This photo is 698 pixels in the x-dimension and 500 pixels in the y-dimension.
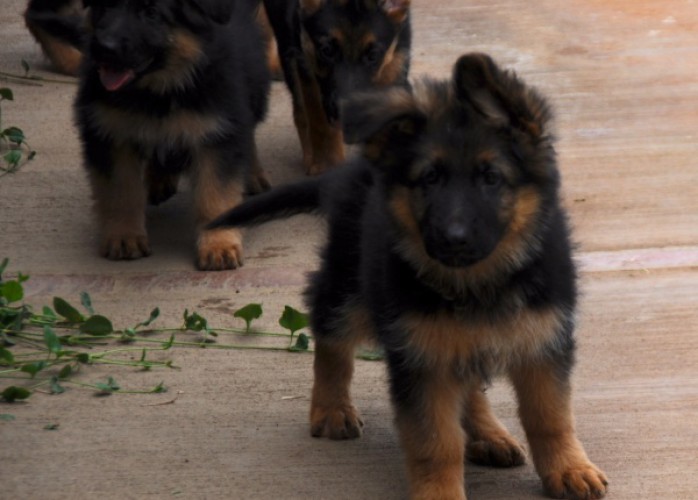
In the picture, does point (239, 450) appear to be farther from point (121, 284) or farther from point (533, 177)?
point (121, 284)

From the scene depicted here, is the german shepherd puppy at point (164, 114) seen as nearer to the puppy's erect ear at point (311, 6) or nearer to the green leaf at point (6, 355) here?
the puppy's erect ear at point (311, 6)

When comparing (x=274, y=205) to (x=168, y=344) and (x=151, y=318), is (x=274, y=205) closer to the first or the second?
(x=168, y=344)

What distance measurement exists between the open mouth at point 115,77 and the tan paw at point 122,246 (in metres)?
0.69

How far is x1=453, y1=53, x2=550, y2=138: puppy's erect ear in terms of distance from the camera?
3.91 meters

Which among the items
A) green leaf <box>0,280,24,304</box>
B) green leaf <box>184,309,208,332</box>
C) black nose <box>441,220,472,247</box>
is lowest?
green leaf <box>184,309,208,332</box>

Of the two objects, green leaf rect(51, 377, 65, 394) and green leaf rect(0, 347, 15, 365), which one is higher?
green leaf rect(0, 347, 15, 365)

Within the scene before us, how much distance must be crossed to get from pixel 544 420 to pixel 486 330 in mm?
359

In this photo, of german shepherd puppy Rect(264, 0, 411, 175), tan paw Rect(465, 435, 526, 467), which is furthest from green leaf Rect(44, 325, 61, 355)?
german shepherd puppy Rect(264, 0, 411, 175)

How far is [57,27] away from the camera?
8.39m

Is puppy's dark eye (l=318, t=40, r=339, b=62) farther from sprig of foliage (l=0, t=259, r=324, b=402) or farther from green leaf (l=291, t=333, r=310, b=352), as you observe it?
green leaf (l=291, t=333, r=310, b=352)

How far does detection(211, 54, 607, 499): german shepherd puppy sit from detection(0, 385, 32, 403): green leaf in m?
1.42

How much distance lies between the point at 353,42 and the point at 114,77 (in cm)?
130

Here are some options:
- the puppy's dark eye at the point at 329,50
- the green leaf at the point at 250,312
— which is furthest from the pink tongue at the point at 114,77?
the green leaf at the point at 250,312

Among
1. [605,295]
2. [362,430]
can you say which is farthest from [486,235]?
[605,295]
